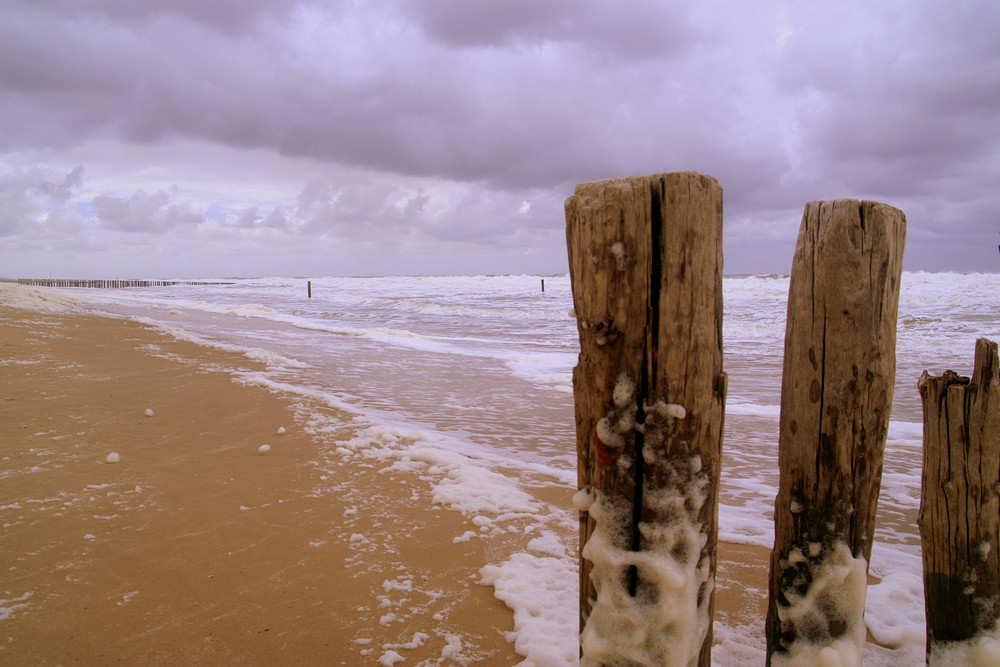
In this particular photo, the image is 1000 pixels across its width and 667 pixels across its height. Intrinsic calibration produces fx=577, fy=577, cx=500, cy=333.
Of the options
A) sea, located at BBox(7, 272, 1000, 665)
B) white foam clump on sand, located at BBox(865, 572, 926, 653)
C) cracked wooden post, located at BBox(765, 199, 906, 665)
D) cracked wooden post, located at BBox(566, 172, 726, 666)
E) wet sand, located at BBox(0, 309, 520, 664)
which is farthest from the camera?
sea, located at BBox(7, 272, 1000, 665)

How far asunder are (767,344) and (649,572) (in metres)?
16.1

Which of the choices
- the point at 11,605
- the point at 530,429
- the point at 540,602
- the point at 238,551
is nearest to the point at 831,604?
the point at 540,602

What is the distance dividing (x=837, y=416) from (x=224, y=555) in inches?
136

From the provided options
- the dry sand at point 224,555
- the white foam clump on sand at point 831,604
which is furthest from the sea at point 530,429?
the white foam clump on sand at point 831,604

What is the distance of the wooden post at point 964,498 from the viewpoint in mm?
2303

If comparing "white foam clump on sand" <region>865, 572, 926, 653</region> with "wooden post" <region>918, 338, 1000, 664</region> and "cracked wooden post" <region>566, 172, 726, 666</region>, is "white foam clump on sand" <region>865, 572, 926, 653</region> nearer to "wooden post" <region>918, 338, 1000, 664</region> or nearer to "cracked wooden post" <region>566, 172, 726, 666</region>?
"wooden post" <region>918, 338, 1000, 664</region>

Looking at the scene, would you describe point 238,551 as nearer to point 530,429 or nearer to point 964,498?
point 964,498

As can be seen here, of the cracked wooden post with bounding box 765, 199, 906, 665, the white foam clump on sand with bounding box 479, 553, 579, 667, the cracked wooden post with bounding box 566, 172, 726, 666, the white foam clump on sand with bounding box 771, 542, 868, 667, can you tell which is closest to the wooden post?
the cracked wooden post with bounding box 765, 199, 906, 665

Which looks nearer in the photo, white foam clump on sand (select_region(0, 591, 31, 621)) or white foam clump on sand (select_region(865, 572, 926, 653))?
white foam clump on sand (select_region(0, 591, 31, 621))

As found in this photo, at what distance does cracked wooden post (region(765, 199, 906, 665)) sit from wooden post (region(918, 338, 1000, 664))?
29 centimetres

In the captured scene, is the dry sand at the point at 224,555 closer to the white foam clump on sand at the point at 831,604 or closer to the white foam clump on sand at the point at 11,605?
the white foam clump on sand at the point at 11,605

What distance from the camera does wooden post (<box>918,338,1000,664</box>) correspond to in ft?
7.55

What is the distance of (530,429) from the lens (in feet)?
23.7

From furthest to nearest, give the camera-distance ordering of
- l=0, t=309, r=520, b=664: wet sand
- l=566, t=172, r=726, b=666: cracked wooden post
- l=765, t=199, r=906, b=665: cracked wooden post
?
l=0, t=309, r=520, b=664: wet sand < l=765, t=199, r=906, b=665: cracked wooden post < l=566, t=172, r=726, b=666: cracked wooden post
